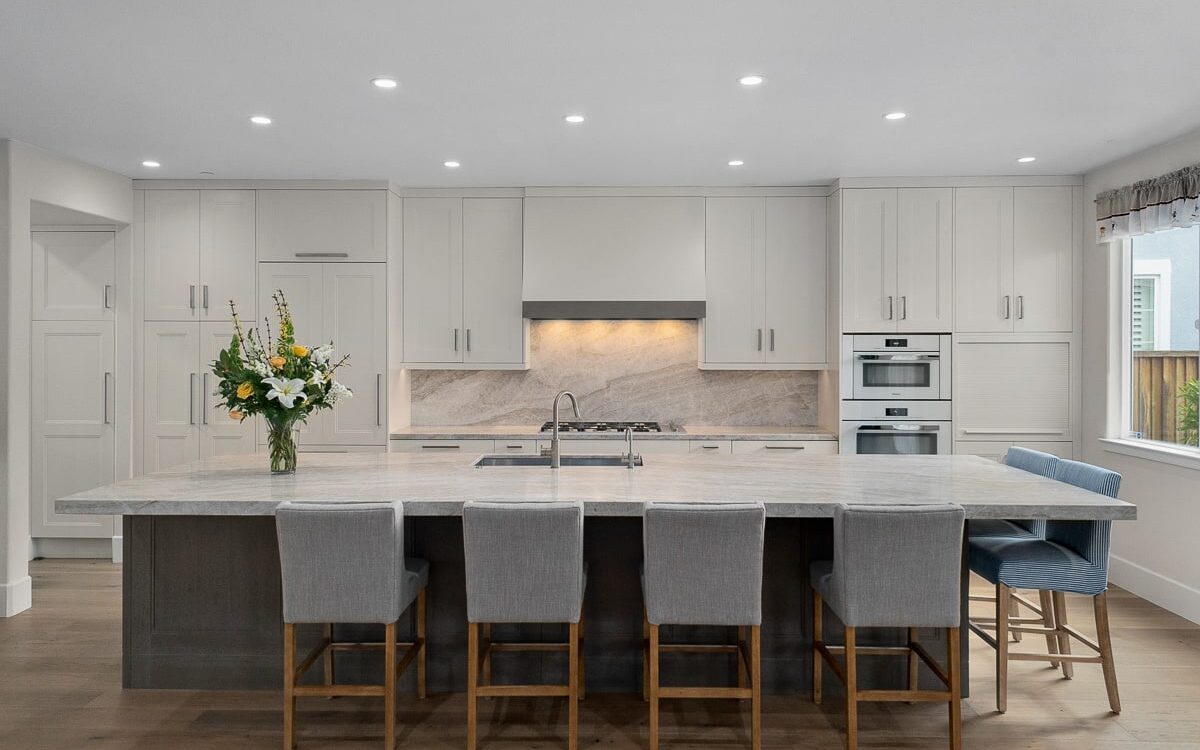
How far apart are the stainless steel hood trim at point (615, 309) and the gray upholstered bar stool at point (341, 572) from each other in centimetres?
288

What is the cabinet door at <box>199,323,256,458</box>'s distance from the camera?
5246 millimetres

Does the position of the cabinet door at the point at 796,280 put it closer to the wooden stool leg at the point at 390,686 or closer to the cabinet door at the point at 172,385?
the wooden stool leg at the point at 390,686

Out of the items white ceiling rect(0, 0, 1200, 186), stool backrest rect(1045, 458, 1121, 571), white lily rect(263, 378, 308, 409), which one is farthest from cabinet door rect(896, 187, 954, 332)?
white lily rect(263, 378, 308, 409)

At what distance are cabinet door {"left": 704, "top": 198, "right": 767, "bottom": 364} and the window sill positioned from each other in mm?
2121

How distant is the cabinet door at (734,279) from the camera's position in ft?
17.7

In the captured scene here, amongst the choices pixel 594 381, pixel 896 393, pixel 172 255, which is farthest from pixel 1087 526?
pixel 172 255

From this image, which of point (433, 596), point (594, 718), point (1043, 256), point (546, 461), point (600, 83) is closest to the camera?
point (594, 718)

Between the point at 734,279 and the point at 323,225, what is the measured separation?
2.70 meters

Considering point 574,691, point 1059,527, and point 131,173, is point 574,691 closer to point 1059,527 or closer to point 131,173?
point 1059,527

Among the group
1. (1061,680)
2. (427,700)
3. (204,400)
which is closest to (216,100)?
(204,400)

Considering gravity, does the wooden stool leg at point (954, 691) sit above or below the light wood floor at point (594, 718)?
above

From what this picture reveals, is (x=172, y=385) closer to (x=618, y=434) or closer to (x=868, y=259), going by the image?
(x=618, y=434)

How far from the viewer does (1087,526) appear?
305cm

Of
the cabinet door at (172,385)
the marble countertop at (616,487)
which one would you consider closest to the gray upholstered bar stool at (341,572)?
the marble countertop at (616,487)
